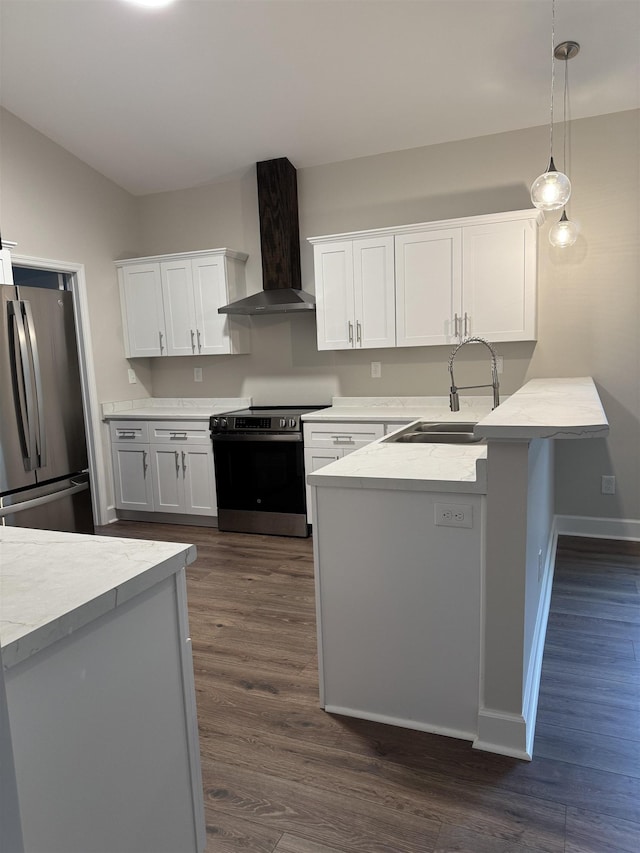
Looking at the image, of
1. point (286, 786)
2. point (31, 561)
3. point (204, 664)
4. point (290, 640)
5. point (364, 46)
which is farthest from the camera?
point (364, 46)

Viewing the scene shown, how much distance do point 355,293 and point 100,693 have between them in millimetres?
3536

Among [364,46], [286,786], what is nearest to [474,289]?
[364,46]

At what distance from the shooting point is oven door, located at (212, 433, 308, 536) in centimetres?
426

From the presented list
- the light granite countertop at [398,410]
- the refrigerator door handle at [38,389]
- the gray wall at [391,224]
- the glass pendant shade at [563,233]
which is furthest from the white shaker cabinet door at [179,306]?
the glass pendant shade at [563,233]

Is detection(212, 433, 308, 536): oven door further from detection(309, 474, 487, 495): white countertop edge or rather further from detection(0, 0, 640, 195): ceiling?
detection(0, 0, 640, 195): ceiling

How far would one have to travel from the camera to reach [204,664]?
2592mm

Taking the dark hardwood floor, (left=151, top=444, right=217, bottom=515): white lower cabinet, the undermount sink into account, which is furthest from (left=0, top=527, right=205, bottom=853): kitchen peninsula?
(left=151, top=444, right=217, bottom=515): white lower cabinet

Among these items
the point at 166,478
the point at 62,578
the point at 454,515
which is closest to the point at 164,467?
the point at 166,478

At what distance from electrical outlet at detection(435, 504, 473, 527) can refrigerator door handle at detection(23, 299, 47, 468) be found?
8.93 ft

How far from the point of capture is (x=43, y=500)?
366 cm

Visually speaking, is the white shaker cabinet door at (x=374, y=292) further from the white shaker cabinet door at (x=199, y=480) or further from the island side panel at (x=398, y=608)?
the island side panel at (x=398, y=608)

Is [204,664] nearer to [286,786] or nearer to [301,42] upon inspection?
[286,786]

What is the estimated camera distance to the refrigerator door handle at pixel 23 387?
345cm

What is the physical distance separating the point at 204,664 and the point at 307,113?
349 centimetres
